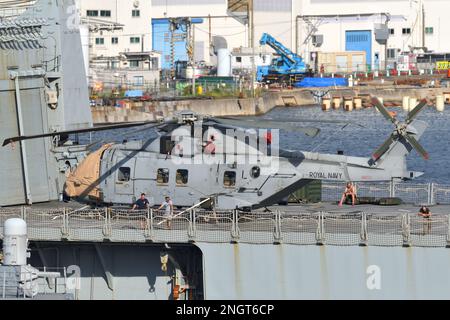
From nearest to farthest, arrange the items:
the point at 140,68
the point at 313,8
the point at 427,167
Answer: the point at 427,167
the point at 140,68
the point at 313,8

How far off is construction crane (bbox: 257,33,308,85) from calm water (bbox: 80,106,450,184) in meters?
12.4

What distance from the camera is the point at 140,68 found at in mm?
114500

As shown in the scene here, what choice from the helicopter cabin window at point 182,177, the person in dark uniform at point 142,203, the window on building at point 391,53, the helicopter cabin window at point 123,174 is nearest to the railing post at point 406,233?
the helicopter cabin window at point 182,177

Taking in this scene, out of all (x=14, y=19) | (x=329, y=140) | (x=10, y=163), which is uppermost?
(x=14, y=19)

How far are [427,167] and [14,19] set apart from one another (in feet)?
108

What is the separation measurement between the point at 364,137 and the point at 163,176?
5331 centimetres

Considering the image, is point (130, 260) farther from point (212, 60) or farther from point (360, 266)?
point (212, 60)

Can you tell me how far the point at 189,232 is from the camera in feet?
99.3

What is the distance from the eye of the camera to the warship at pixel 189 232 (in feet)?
95.5

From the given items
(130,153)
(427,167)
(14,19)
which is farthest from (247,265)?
(427,167)

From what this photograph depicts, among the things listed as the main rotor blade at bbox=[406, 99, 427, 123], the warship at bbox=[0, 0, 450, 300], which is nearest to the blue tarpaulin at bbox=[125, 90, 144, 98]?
the warship at bbox=[0, 0, 450, 300]

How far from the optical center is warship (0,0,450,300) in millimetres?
29094
